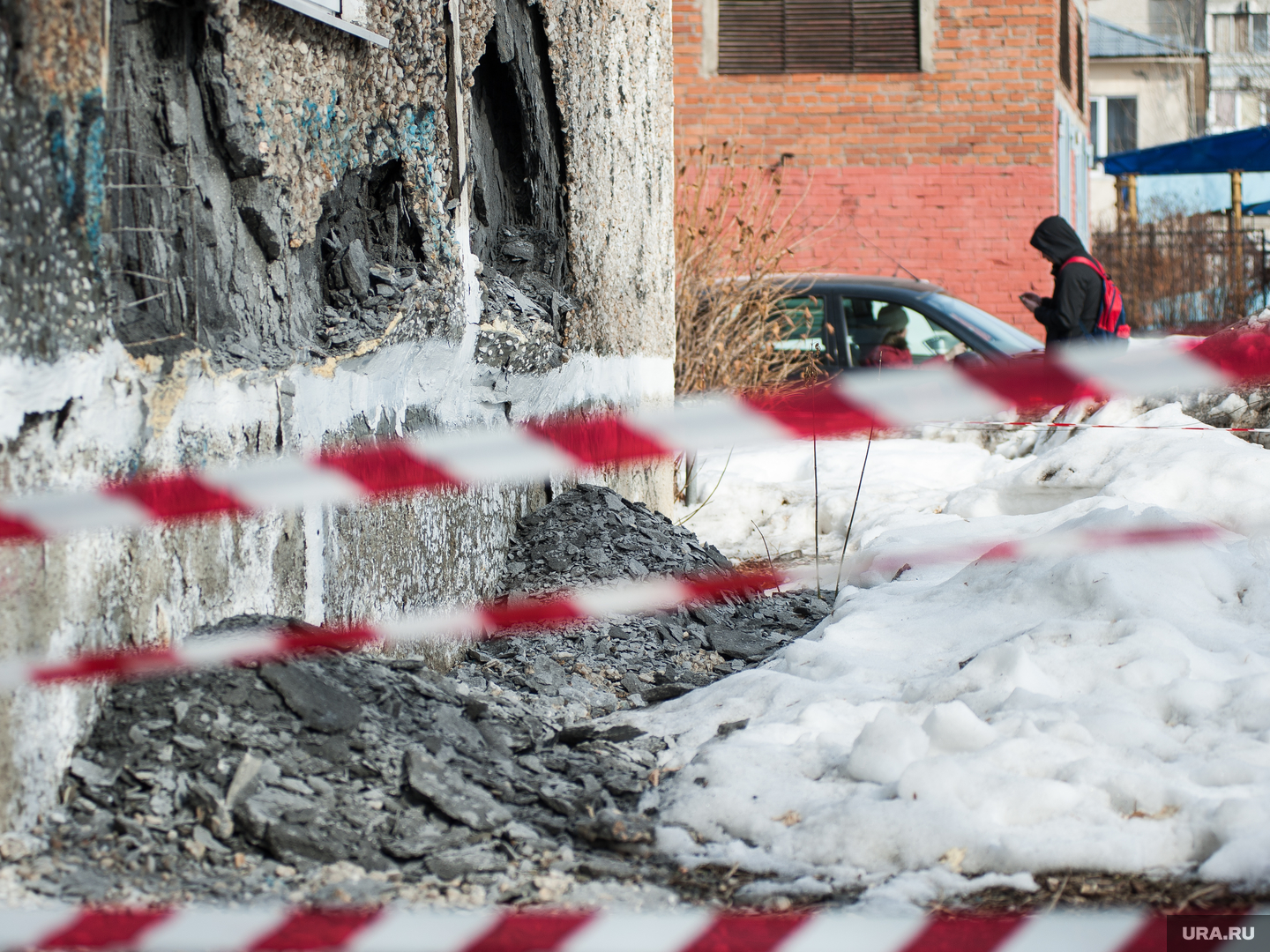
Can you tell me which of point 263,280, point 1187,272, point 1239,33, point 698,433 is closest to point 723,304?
point 698,433

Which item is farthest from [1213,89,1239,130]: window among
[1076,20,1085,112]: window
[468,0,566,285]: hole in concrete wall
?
[468,0,566,285]: hole in concrete wall

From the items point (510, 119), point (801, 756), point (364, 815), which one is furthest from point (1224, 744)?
point (510, 119)

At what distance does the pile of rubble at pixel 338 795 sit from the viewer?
7.32ft

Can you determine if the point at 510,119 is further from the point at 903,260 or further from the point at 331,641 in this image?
the point at 903,260

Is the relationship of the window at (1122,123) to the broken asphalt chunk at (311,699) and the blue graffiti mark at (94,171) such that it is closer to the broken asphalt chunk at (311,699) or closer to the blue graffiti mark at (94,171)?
the broken asphalt chunk at (311,699)

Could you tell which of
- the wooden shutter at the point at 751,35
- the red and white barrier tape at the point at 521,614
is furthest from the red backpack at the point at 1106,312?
the wooden shutter at the point at 751,35

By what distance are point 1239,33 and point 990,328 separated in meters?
35.7

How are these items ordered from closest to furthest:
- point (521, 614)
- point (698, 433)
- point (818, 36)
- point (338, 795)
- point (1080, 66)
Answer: point (338, 795) → point (698, 433) → point (521, 614) → point (818, 36) → point (1080, 66)

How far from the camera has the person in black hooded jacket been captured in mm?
7762

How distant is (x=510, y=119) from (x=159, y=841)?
10.1 ft

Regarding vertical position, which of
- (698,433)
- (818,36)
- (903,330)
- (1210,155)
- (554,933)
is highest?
(818,36)

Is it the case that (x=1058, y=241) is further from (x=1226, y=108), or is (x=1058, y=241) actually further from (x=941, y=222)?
(x=1226, y=108)

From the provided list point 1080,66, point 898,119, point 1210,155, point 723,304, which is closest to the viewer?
point 723,304

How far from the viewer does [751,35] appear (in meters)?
13.4
